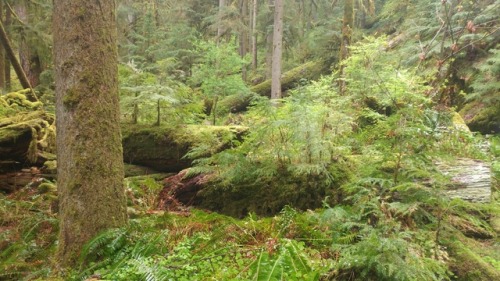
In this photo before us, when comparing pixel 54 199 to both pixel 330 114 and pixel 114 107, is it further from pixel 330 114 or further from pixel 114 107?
pixel 330 114

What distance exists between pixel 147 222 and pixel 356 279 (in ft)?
8.65

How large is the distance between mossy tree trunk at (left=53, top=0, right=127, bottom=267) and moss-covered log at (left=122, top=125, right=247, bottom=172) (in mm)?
3374

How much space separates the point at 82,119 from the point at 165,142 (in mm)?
3887

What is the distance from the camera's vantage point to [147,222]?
4211mm

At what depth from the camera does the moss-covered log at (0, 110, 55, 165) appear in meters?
6.37

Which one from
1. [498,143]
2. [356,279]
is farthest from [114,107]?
[498,143]

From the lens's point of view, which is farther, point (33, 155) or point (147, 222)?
point (33, 155)

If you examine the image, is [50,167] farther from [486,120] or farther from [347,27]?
[486,120]

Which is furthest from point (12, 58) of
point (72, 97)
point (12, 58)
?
point (72, 97)

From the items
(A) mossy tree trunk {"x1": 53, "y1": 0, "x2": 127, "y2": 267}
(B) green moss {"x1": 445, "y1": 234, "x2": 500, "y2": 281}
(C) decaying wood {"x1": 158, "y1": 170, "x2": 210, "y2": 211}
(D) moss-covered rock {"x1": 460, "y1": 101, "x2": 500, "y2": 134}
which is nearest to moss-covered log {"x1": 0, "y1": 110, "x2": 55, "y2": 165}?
(C) decaying wood {"x1": 158, "y1": 170, "x2": 210, "y2": 211}

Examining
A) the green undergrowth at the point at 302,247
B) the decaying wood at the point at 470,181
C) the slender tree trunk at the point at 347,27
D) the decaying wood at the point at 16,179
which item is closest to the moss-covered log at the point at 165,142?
the decaying wood at the point at 16,179

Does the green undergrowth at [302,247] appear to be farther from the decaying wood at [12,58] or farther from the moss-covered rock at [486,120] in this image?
the moss-covered rock at [486,120]

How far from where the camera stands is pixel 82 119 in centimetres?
353

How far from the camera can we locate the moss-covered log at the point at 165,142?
714cm
